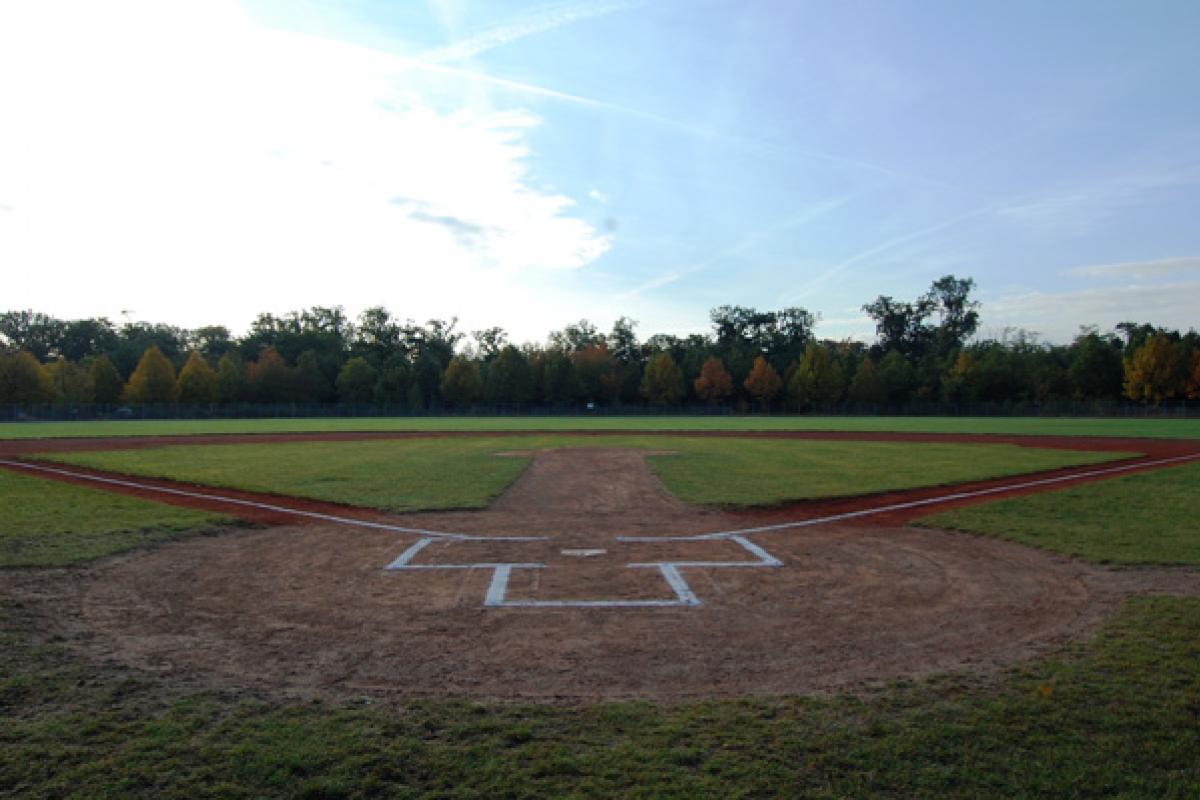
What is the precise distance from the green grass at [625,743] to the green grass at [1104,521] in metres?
5.37

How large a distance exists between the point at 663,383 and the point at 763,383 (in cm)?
1420

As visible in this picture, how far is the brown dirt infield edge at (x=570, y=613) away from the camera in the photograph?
5.53 meters

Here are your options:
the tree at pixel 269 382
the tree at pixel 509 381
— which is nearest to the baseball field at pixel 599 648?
the tree at pixel 509 381

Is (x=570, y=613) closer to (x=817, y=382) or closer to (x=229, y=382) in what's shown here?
(x=817, y=382)

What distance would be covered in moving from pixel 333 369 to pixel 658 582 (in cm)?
10469

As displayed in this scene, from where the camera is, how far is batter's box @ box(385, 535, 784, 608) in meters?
7.68

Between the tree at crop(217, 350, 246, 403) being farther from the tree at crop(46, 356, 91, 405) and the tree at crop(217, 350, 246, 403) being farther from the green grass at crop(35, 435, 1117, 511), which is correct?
the green grass at crop(35, 435, 1117, 511)

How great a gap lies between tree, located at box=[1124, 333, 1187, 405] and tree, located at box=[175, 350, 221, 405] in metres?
109

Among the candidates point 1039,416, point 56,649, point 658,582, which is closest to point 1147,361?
point 1039,416

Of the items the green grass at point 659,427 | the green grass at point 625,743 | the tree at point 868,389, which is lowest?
the green grass at point 659,427

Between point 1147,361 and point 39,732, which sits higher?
point 1147,361

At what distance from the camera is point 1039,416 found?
259 ft

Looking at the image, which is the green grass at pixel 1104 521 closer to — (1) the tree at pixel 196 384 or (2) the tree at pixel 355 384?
(1) the tree at pixel 196 384

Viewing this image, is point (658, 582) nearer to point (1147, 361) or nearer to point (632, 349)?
point (1147, 361)
